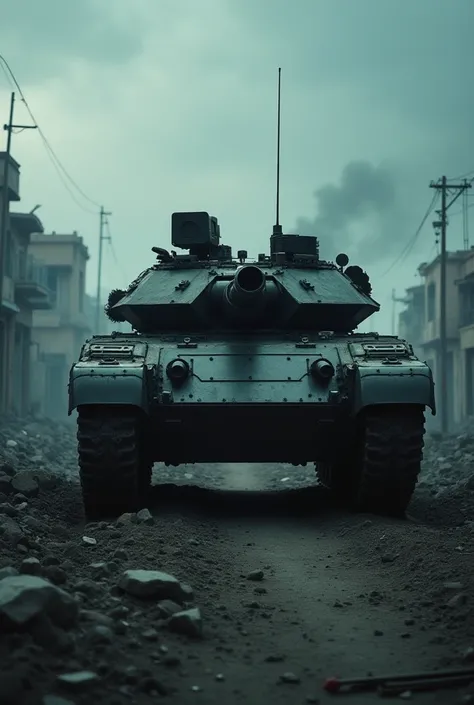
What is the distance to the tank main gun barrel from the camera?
10.1 metres

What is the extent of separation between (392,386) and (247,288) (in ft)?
5.53

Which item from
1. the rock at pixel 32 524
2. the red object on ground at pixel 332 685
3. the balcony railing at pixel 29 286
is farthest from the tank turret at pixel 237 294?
the balcony railing at pixel 29 286

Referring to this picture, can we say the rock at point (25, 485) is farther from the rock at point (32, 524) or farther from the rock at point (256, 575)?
the rock at point (256, 575)

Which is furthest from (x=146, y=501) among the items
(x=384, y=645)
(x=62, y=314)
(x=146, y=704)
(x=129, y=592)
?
(x=62, y=314)

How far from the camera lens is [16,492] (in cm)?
1100

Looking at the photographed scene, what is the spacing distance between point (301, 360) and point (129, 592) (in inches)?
170

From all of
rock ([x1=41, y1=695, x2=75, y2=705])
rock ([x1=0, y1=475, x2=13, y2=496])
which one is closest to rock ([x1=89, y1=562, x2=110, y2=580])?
rock ([x1=41, y1=695, x2=75, y2=705])

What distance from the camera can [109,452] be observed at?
945cm

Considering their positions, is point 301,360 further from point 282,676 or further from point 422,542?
point 282,676

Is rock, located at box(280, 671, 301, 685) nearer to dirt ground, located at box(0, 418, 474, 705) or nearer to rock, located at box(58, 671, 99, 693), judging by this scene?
dirt ground, located at box(0, 418, 474, 705)

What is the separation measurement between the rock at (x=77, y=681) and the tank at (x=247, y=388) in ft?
15.9

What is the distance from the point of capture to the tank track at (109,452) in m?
9.46

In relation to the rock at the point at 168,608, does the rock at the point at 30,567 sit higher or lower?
higher

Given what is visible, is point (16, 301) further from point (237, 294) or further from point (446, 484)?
point (237, 294)
